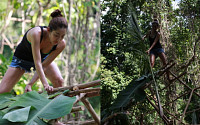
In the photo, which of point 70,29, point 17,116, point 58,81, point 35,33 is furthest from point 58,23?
point 70,29

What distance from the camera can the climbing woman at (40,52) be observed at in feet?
5.24

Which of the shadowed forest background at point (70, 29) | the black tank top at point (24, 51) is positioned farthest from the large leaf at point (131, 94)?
the shadowed forest background at point (70, 29)

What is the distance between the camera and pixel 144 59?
4.54ft

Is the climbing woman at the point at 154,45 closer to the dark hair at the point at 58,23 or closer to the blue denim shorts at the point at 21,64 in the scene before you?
the dark hair at the point at 58,23

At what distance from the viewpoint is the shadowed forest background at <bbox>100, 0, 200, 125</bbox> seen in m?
1.22

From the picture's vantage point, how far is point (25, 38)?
1.76 meters

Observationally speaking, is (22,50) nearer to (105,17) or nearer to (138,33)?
(105,17)

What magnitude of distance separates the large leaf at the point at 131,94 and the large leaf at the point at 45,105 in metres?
0.44

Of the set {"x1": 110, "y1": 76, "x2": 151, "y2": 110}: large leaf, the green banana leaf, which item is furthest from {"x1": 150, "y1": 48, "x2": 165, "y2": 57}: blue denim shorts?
the green banana leaf

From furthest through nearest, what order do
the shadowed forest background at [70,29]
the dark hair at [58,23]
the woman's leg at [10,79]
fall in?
Answer: the shadowed forest background at [70,29] < the woman's leg at [10,79] < the dark hair at [58,23]

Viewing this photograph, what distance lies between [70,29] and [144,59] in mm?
2205

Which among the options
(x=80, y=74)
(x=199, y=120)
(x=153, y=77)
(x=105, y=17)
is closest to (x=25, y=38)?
(x=105, y=17)

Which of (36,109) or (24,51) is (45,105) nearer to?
(36,109)

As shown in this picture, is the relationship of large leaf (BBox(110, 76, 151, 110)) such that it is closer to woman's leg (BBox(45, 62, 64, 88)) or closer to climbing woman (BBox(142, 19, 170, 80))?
climbing woman (BBox(142, 19, 170, 80))
